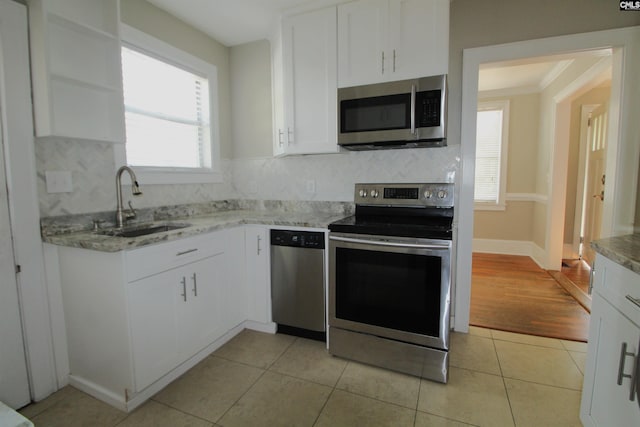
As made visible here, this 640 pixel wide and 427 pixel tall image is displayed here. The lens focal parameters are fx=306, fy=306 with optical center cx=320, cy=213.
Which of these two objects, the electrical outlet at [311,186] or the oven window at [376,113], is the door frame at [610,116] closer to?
the oven window at [376,113]

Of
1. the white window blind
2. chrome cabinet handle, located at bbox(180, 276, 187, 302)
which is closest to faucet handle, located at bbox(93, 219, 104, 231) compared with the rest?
the white window blind

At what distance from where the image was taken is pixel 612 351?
3.90 feet

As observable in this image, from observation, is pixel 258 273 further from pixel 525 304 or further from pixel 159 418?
pixel 525 304

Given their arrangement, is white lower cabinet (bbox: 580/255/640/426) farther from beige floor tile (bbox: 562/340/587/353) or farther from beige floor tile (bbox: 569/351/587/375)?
beige floor tile (bbox: 562/340/587/353)

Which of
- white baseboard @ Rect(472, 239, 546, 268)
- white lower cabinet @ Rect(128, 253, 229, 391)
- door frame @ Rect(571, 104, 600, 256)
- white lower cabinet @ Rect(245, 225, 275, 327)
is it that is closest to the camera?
white lower cabinet @ Rect(128, 253, 229, 391)

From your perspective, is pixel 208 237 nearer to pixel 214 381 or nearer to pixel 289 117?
pixel 214 381

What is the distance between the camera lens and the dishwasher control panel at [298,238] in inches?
82.0

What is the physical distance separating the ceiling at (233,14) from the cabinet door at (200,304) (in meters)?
1.82

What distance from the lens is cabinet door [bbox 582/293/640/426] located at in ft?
3.55

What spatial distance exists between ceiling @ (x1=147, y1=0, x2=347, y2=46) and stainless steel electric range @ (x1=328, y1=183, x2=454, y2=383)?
1.65m

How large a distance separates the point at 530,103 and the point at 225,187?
14.4 feet

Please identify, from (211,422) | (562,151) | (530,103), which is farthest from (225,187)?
(530,103)

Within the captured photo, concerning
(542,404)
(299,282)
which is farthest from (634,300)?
(299,282)

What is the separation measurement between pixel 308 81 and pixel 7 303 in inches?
86.1
